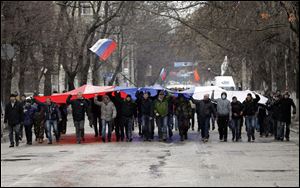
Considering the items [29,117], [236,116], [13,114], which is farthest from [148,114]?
[13,114]

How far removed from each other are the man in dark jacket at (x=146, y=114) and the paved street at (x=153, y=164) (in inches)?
24.5

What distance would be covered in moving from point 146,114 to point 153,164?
355 inches

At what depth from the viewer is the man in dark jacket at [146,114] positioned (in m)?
26.6

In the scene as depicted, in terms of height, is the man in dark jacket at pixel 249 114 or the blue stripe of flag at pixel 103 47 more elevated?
the blue stripe of flag at pixel 103 47

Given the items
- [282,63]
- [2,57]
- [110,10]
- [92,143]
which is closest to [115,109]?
[92,143]

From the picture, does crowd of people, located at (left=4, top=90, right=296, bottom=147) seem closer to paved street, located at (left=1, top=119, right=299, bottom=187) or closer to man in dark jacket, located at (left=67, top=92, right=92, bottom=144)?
man in dark jacket, located at (left=67, top=92, right=92, bottom=144)

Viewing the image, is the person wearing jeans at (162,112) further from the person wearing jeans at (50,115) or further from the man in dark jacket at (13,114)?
the man in dark jacket at (13,114)

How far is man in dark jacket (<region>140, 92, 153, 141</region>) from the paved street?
0.62 m

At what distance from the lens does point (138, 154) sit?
21047 millimetres

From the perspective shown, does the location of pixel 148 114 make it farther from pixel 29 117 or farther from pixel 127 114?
pixel 29 117

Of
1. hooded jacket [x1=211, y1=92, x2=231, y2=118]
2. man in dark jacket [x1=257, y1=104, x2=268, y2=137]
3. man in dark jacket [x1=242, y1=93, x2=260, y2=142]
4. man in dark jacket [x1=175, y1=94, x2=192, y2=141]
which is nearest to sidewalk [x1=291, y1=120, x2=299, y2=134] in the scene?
man in dark jacket [x1=257, y1=104, x2=268, y2=137]

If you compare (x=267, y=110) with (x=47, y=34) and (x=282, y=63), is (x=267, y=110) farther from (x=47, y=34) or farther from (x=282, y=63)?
(x=282, y=63)

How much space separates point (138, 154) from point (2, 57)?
41.3 feet

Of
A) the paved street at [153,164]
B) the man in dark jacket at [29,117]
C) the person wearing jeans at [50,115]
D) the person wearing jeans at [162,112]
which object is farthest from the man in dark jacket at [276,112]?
the man in dark jacket at [29,117]
